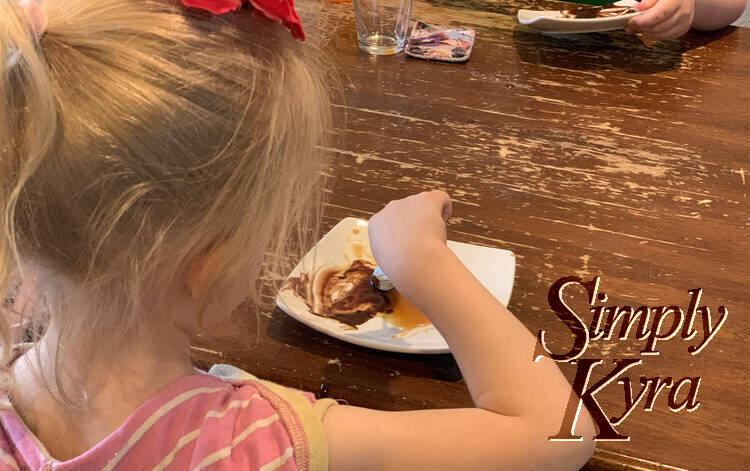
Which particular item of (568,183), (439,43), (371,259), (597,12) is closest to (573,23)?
(597,12)

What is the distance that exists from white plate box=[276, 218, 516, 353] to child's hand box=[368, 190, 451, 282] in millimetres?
60

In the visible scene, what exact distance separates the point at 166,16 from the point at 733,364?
2.10 feet

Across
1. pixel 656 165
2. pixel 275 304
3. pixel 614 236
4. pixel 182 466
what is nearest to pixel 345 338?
pixel 275 304

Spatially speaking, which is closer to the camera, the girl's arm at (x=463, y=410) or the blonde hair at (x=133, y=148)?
the blonde hair at (x=133, y=148)

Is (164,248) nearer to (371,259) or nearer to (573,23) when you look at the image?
(371,259)

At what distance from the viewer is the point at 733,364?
818mm

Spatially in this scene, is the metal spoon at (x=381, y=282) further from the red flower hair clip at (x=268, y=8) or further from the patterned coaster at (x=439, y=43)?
the patterned coaster at (x=439, y=43)

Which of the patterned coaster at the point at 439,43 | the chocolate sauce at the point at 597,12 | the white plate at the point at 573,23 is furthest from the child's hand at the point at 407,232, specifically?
the chocolate sauce at the point at 597,12

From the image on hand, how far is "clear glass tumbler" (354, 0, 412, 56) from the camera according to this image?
1.43 m

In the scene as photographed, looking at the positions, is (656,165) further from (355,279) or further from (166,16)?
(166,16)

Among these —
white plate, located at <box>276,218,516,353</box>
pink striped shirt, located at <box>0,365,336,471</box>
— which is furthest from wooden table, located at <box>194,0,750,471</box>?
pink striped shirt, located at <box>0,365,336,471</box>

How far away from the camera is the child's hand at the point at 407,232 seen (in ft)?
2.77

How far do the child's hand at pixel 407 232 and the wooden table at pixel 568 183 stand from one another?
0.10 meters

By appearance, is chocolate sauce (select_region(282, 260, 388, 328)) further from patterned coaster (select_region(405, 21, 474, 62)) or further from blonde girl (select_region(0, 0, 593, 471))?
patterned coaster (select_region(405, 21, 474, 62))
